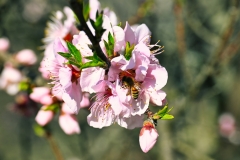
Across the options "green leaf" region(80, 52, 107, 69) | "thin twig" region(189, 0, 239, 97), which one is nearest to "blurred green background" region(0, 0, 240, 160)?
"thin twig" region(189, 0, 239, 97)

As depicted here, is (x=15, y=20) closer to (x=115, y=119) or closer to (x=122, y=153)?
(x=122, y=153)

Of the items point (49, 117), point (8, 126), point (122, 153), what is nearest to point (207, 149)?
point (122, 153)

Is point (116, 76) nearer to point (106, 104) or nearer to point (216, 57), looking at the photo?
point (106, 104)

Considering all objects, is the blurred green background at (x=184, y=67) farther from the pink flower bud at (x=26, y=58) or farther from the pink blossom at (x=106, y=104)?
the pink blossom at (x=106, y=104)

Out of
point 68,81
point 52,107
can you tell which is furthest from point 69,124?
point 68,81

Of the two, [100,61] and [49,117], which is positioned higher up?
[100,61]
